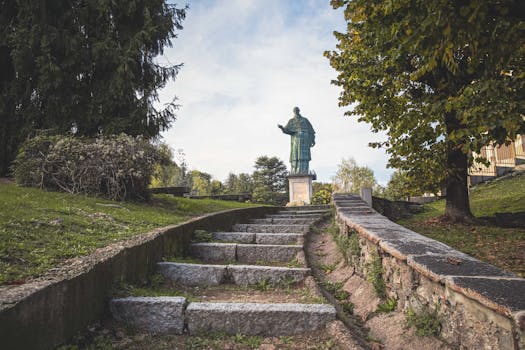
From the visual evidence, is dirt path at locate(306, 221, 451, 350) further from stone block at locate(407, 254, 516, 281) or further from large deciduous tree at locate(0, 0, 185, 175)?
large deciduous tree at locate(0, 0, 185, 175)

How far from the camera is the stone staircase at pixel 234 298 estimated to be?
225 cm

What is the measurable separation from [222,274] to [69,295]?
1.52 meters

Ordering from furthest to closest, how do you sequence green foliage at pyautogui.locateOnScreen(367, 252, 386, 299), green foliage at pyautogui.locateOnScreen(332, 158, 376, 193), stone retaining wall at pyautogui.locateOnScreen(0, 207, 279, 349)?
1. green foliage at pyautogui.locateOnScreen(332, 158, 376, 193)
2. green foliage at pyautogui.locateOnScreen(367, 252, 386, 299)
3. stone retaining wall at pyautogui.locateOnScreen(0, 207, 279, 349)

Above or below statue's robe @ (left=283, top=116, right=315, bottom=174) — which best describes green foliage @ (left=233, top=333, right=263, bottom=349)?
below

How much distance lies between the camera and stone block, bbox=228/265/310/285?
3141mm

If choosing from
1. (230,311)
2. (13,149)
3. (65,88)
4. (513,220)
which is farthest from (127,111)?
(513,220)

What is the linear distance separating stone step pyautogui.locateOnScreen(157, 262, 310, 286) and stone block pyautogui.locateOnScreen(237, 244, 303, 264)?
2.36 ft

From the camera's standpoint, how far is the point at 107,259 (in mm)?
2367

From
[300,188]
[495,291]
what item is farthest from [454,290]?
[300,188]

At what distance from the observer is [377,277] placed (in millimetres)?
2604

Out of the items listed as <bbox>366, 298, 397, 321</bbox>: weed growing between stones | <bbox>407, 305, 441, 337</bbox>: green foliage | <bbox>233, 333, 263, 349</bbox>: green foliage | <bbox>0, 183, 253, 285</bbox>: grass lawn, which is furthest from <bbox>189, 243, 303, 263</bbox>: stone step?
<bbox>407, 305, 441, 337</bbox>: green foliage

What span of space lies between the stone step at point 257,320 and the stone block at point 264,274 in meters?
0.86

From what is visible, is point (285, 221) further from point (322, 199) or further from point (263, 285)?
point (322, 199)

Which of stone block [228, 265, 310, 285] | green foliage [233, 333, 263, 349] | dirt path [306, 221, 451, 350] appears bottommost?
green foliage [233, 333, 263, 349]
